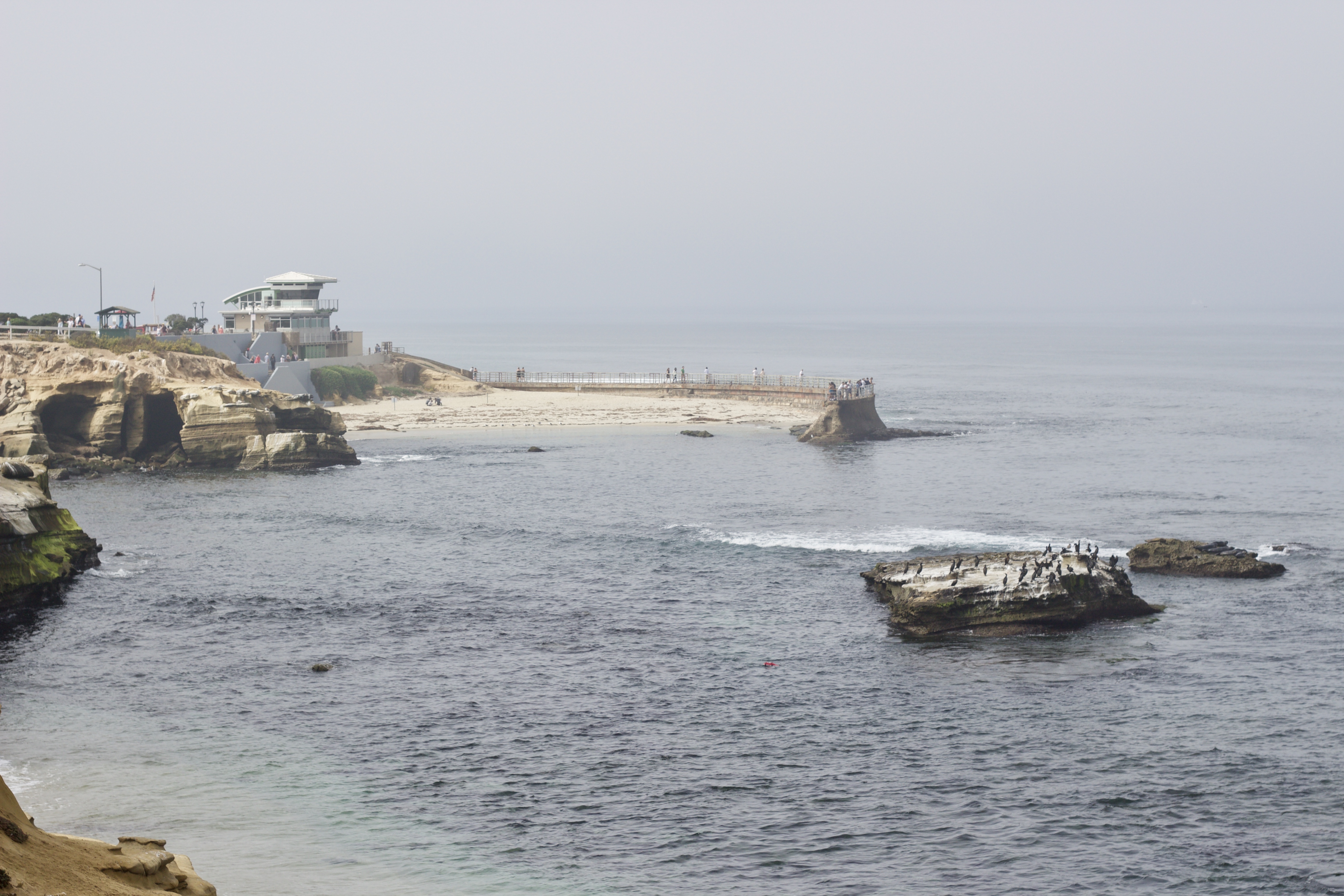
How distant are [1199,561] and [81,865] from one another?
156 ft

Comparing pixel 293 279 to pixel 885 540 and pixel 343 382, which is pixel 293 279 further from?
pixel 885 540

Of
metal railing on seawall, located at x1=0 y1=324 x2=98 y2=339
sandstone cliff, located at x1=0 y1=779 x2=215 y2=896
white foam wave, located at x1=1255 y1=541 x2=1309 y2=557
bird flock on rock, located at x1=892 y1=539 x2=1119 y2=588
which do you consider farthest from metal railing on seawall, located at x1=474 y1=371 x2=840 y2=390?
sandstone cliff, located at x1=0 y1=779 x2=215 y2=896

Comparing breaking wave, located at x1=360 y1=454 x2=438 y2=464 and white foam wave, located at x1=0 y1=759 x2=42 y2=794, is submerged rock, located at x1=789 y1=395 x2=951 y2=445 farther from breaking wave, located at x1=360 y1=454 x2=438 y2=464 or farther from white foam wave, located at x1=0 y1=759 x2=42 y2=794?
white foam wave, located at x1=0 y1=759 x2=42 y2=794

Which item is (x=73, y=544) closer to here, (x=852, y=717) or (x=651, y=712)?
(x=651, y=712)

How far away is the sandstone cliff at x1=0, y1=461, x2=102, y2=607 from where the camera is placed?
4847 cm

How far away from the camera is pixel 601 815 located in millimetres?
29953

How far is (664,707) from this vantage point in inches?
1476

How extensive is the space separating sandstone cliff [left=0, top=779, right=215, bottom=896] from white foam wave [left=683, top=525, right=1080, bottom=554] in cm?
4293

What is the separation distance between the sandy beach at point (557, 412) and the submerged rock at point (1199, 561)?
5982 cm

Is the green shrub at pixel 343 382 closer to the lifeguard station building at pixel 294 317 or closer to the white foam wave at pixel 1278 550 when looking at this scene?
the lifeguard station building at pixel 294 317

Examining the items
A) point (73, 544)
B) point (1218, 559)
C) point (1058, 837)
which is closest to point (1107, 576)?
point (1218, 559)

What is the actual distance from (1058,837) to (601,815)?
1078cm

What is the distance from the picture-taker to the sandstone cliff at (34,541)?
4847 centimetres

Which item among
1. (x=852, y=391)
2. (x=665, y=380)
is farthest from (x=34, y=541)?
(x=665, y=380)
